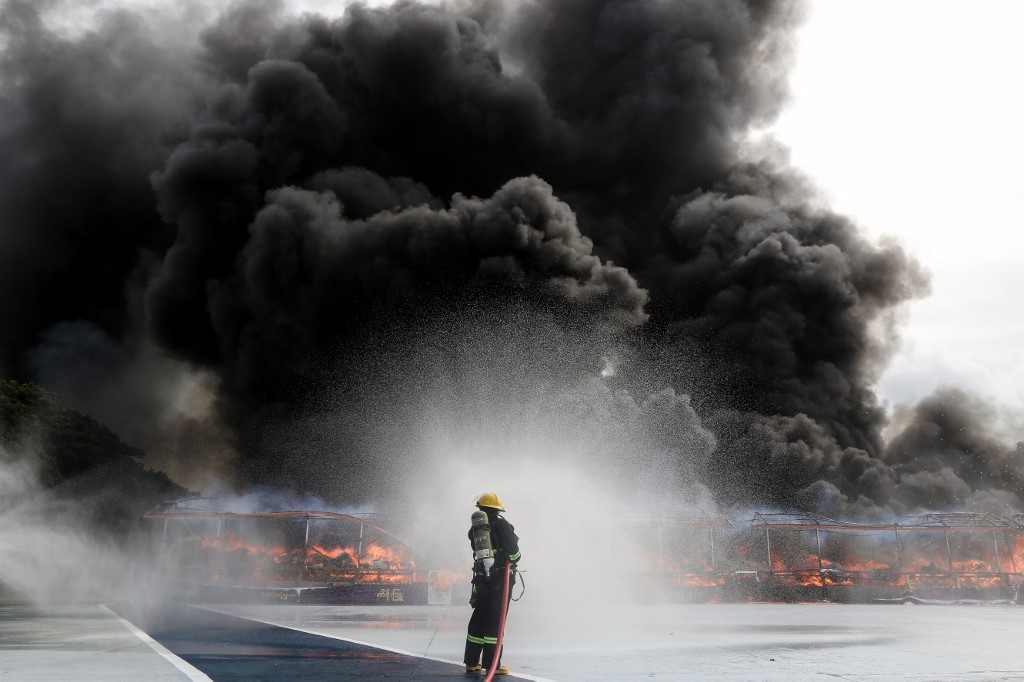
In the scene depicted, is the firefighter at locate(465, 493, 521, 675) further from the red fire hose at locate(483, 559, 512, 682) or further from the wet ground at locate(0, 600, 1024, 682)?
the wet ground at locate(0, 600, 1024, 682)

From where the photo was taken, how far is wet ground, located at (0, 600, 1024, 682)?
7523mm

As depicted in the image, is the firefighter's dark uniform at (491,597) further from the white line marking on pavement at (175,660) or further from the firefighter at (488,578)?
the white line marking on pavement at (175,660)

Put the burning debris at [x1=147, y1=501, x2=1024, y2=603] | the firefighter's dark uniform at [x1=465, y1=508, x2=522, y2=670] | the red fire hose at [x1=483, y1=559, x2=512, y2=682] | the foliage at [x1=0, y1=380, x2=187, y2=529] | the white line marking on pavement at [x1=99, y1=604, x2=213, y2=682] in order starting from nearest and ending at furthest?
the white line marking on pavement at [x1=99, y1=604, x2=213, y2=682], the red fire hose at [x1=483, y1=559, x2=512, y2=682], the firefighter's dark uniform at [x1=465, y1=508, x2=522, y2=670], the burning debris at [x1=147, y1=501, x2=1024, y2=603], the foliage at [x1=0, y1=380, x2=187, y2=529]

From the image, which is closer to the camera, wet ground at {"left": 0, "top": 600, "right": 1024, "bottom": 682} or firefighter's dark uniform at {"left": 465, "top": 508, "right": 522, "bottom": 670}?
wet ground at {"left": 0, "top": 600, "right": 1024, "bottom": 682}

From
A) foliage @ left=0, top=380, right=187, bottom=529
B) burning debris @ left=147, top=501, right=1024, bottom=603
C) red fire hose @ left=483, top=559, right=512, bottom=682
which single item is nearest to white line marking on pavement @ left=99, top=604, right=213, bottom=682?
red fire hose @ left=483, top=559, right=512, bottom=682

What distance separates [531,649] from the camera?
10266 millimetres

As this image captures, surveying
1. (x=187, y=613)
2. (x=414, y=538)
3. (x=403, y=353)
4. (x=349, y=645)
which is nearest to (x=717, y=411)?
(x=403, y=353)

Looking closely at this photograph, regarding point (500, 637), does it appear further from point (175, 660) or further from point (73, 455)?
point (73, 455)

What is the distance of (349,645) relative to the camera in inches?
416

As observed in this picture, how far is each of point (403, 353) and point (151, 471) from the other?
2511 centimetres

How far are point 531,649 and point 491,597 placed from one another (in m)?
2.56

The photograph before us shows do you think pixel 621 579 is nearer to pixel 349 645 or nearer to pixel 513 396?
pixel 349 645

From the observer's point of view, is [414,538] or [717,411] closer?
[414,538]

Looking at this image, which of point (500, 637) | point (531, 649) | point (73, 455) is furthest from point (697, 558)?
point (500, 637)
